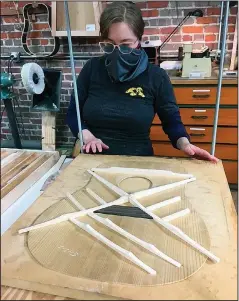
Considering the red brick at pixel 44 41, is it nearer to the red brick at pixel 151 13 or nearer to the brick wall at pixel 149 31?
the brick wall at pixel 149 31

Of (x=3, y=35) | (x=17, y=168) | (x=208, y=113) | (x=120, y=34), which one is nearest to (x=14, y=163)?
(x=17, y=168)

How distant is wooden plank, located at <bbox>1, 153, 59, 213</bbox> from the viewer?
55 cm

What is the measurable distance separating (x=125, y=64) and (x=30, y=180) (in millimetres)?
564

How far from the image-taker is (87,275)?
0.45 m

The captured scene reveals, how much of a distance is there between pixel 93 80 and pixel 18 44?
1.64 m

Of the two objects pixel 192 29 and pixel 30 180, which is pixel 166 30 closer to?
pixel 192 29

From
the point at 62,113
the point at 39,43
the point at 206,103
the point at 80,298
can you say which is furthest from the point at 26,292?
the point at 39,43

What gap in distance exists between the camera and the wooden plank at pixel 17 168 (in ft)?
1.71

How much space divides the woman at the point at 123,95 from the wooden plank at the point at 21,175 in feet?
1.06

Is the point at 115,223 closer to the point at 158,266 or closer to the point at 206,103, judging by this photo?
the point at 158,266

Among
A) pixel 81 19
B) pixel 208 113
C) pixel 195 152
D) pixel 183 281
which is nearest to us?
pixel 183 281

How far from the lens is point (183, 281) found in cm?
44

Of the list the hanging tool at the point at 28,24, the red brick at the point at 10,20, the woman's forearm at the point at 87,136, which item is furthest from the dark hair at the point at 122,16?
the red brick at the point at 10,20

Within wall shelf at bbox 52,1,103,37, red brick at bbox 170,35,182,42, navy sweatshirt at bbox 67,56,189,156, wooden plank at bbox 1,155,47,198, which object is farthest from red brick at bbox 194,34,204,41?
wooden plank at bbox 1,155,47,198
